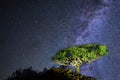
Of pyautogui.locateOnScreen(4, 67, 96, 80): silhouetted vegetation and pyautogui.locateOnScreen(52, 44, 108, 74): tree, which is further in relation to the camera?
pyautogui.locateOnScreen(4, 67, 96, 80): silhouetted vegetation

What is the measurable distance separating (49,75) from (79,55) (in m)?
3.22

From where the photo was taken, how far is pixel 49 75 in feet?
76.3

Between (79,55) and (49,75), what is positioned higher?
(79,55)

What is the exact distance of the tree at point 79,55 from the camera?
21922mm

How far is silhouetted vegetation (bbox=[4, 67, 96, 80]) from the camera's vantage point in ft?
73.1

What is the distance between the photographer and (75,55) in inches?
862

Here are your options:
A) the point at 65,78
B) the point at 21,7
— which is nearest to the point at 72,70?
the point at 65,78

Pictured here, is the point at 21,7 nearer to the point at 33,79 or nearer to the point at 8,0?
the point at 8,0

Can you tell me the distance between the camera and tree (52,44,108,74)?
2192 cm

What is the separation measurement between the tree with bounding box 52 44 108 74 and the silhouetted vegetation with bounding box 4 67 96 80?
81 cm

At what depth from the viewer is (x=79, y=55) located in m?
21.9

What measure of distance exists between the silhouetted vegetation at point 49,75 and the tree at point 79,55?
0.81m

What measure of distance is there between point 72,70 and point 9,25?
7281 millimetres

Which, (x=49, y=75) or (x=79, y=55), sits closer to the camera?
(x=79, y=55)
